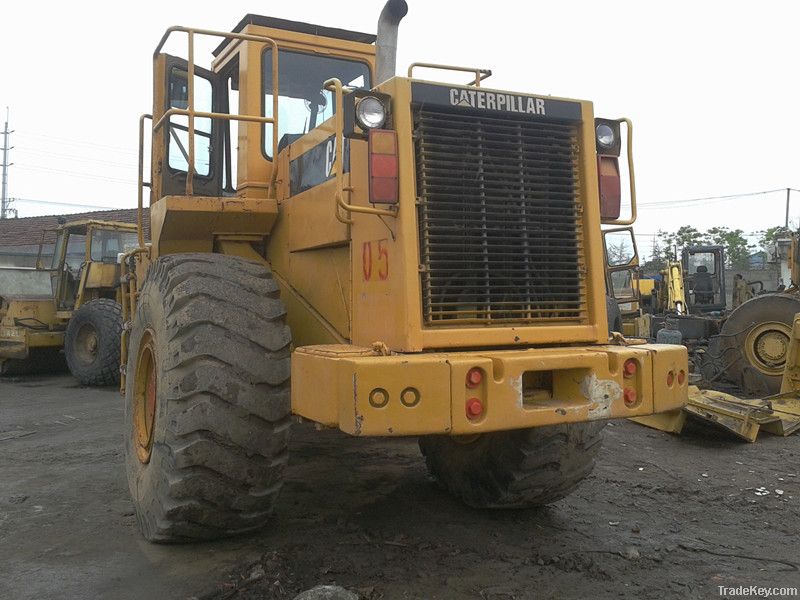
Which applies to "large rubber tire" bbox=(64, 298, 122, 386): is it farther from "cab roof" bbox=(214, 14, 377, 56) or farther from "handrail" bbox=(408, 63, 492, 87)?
"handrail" bbox=(408, 63, 492, 87)

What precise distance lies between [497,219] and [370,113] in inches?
31.0

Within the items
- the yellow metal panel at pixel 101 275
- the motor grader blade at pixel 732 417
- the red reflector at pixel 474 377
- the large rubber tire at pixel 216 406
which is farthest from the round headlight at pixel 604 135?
the yellow metal panel at pixel 101 275

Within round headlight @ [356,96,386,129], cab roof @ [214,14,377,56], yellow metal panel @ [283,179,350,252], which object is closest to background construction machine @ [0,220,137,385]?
cab roof @ [214,14,377,56]

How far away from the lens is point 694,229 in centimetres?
3853

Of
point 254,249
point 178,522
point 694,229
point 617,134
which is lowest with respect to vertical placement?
point 178,522

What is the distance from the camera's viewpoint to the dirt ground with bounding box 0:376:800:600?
327cm

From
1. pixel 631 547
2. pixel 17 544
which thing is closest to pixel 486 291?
pixel 631 547

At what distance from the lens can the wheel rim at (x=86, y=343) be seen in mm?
11039

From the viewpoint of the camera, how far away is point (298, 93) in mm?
4863

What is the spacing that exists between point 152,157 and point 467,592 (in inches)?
154

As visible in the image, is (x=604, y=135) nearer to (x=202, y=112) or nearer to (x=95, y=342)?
(x=202, y=112)

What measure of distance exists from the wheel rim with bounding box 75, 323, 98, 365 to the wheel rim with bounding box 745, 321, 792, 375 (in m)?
9.33

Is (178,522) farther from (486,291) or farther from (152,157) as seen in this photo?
(152,157)

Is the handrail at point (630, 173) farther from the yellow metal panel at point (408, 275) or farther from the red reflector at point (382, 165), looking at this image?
the red reflector at point (382, 165)
